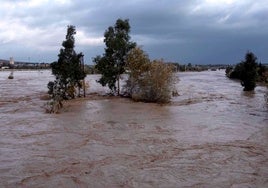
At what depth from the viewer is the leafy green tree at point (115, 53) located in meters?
33.5

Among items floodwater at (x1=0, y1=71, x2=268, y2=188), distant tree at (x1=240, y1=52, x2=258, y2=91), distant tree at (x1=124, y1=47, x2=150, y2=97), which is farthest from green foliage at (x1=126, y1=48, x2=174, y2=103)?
distant tree at (x1=240, y1=52, x2=258, y2=91)

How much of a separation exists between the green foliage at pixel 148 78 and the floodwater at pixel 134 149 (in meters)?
5.71

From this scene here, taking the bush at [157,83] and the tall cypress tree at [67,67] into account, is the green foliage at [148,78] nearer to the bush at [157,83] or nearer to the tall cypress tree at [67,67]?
the bush at [157,83]

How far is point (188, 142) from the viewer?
15.5m

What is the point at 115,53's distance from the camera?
33656 millimetres

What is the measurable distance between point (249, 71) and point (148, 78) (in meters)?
15.5

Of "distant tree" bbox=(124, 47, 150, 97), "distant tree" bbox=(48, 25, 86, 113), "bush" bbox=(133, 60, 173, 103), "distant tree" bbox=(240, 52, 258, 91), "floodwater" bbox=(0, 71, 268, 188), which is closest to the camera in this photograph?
"floodwater" bbox=(0, 71, 268, 188)

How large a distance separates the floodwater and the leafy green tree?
8907 mm

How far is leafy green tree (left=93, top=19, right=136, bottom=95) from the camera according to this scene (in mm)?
33500

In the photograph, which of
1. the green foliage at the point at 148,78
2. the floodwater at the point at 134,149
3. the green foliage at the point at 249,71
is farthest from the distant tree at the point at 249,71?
the floodwater at the point at 134,149

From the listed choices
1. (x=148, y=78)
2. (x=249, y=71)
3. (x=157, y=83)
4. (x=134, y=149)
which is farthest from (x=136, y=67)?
(x=134, y=149)

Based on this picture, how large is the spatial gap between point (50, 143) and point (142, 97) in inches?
654

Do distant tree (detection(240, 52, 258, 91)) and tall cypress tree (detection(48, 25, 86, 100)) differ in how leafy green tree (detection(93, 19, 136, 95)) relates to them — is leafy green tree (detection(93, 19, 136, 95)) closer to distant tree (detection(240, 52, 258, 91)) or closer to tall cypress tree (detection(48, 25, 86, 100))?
tall cypress tree (detection(48, 25, 86, 100))

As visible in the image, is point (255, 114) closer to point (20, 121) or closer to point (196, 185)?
point (20, 121)
